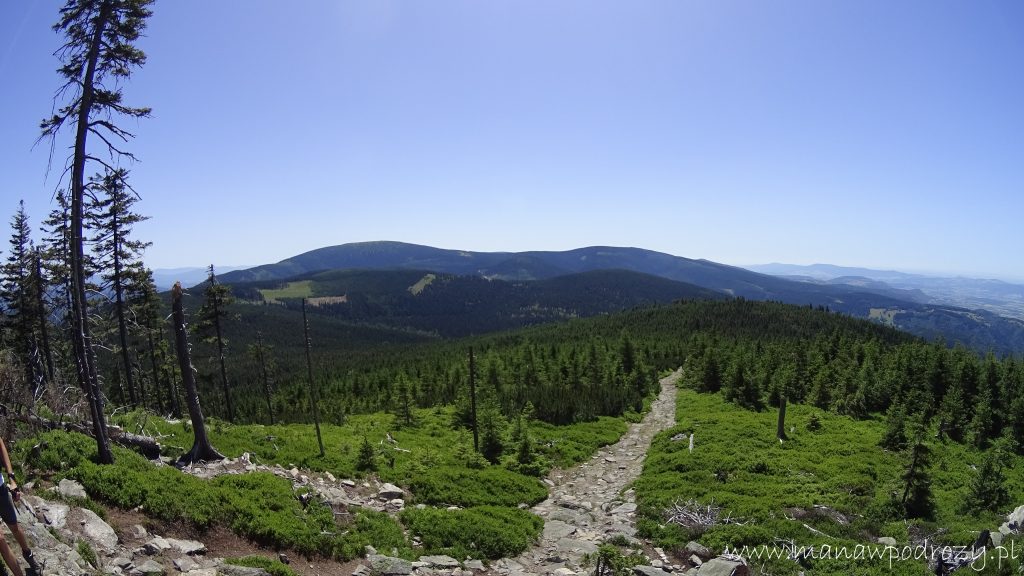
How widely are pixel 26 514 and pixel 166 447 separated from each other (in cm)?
986

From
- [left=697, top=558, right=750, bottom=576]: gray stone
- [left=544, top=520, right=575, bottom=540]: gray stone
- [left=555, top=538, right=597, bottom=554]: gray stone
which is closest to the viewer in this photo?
[left=697, top=558, right=750, bottom=576]: gray stone

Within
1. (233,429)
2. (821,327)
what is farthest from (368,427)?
(821,327)

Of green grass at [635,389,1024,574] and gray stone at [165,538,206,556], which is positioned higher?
gray stone at [165,538,206,556]

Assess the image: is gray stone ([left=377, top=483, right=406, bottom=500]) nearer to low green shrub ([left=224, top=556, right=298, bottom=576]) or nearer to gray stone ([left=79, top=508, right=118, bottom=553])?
low green shrub ([left=224, top=556, right=298, bottom=576])

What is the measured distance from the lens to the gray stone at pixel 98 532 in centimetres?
1006

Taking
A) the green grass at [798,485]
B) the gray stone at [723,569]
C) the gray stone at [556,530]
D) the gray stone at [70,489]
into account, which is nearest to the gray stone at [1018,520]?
the green grass at [798,485]

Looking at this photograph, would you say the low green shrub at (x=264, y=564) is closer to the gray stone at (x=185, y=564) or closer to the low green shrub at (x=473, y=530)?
the gray stone at (x=185, y=564)

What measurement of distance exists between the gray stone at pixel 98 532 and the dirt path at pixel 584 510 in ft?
32.8

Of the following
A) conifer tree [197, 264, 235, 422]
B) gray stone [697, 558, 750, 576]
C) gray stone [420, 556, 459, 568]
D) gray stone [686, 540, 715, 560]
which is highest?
conifer tree [197, 264, 235, 422]

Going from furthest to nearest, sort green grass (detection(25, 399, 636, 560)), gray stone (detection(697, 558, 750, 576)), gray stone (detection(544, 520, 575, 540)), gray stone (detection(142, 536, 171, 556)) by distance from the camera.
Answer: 1. gray stone (detection(544, 520, 575, 540))
2. gray stone (detection(697, 558, 750, 576))
3. green grass (detection(25, 399, 636, 560))
4. gray stone (detection(142, 536, 171, 556))

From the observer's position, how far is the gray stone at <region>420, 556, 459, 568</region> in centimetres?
1387

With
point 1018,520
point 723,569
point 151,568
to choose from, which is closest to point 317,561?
point 151,568

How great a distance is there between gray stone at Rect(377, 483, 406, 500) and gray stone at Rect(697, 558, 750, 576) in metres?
11.9

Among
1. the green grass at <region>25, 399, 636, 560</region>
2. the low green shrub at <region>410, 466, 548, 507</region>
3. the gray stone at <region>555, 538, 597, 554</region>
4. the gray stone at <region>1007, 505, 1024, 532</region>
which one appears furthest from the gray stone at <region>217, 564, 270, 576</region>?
the gray stone at <region>1007, 505, 1024, 532</region>
